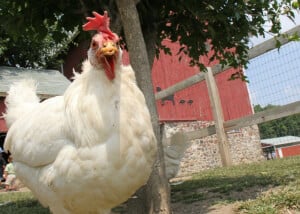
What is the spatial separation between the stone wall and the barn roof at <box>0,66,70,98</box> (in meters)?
4.44

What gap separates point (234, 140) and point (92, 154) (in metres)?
14.9

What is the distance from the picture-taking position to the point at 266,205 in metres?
3.84

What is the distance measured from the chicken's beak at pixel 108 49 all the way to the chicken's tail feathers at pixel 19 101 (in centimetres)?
170

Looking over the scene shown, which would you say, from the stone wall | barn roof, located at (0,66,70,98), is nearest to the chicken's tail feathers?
barn roof, located at (0,66,70,98)

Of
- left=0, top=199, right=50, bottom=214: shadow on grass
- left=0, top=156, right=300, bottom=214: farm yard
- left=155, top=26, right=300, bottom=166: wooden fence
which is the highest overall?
left=155, top=26, right=300, bottom=166: wooden fence

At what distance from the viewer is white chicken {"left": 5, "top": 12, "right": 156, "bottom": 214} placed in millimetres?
2725

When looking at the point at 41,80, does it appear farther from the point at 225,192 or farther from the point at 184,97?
the point at 225,192

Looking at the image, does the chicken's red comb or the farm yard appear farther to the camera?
the farm yard

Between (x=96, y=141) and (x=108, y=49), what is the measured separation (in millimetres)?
647

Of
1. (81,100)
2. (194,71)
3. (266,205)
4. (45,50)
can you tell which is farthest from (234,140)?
(81,100)

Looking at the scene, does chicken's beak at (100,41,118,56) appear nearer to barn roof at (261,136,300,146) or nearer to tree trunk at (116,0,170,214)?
tree trunk at (116,0,170,214)

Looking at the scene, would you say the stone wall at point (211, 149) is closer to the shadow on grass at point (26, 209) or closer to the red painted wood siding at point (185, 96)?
the red painted wood siding at point (185, 96)

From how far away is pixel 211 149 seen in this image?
51.1ft

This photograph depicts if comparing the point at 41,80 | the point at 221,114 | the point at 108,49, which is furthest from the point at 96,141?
the point at 41,80
